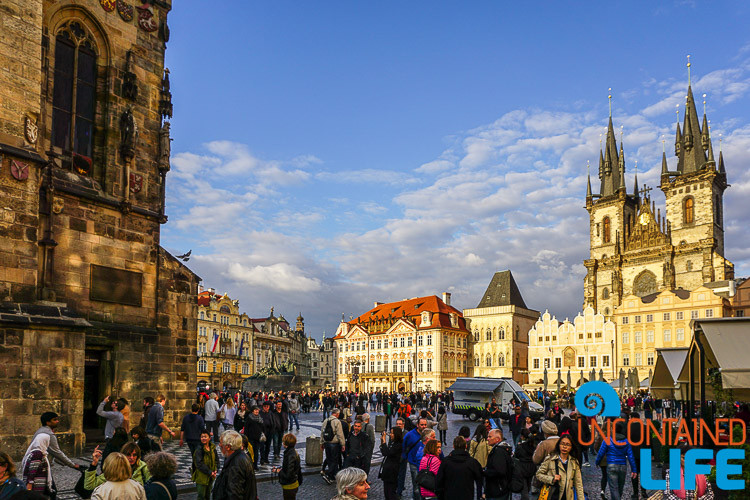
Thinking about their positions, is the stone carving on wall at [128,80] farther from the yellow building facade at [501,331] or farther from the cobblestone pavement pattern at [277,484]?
the yellow building facade at [501,331]

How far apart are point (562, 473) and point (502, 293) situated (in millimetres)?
84529

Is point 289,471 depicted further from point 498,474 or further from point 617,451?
point 617,451

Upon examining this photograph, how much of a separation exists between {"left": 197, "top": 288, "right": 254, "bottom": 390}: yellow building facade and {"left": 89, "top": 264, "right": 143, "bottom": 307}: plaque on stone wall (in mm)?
64512

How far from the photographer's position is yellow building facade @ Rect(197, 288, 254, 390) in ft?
279

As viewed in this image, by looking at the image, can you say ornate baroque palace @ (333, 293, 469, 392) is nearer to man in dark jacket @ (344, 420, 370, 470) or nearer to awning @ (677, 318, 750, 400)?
man in dark jacket @ (344, 420, 370, 470)

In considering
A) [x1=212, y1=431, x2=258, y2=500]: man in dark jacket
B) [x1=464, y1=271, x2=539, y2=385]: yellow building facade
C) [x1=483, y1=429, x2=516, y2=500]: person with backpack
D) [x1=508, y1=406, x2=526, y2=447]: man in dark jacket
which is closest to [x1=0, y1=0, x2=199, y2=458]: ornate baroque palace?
[x1=212, y1=431, x2=258, y2=500]: man in dark jacket

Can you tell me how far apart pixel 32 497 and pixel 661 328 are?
78.1 metres

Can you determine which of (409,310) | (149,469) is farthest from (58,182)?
(409,310)

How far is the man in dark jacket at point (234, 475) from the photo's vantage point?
267 inches

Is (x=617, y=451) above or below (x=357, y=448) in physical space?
above

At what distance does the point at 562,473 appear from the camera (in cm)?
769

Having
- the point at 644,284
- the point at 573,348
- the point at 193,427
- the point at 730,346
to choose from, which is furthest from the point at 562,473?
the point at 644,284

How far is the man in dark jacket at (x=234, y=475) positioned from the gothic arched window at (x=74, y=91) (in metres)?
13.8

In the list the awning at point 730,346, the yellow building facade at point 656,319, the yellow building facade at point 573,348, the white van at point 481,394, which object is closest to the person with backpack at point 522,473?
the awning at point 730,346
